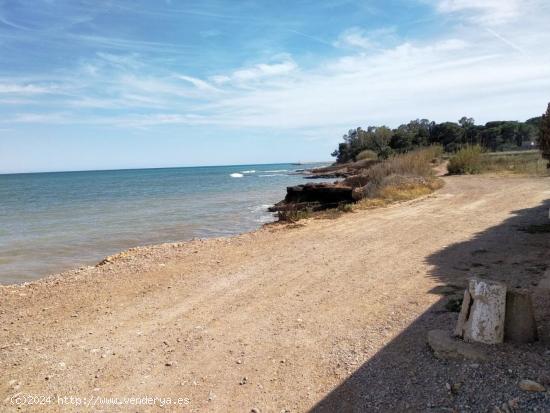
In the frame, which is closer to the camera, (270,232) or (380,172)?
(270,232)

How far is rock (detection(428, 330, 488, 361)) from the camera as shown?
3.96m

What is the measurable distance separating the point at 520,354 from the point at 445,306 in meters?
1.70

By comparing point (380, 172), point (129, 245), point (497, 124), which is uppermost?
point (497, 124)

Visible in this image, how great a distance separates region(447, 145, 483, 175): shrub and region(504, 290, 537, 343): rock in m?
25.5

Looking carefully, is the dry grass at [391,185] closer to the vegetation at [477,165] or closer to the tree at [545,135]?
the vegetation at [477,165]

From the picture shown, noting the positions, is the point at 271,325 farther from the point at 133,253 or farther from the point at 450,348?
the point at 133,253

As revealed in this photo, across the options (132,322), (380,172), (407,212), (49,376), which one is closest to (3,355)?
(49,376)

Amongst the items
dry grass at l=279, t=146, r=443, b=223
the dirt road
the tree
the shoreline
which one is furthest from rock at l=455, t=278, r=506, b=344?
dry grass at l=279, t=146, r=443, b=223

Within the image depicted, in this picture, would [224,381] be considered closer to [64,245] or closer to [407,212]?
[407,212]

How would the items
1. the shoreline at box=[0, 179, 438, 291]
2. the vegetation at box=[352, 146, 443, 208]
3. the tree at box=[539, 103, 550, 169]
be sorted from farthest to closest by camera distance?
the vegetation at box=[352, 146, 443, 208] < the shoreline at box=[0, 179, 438, 291] < the tree at box=[539, 103, 550, 169]

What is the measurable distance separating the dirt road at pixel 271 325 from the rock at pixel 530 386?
0.08 metres

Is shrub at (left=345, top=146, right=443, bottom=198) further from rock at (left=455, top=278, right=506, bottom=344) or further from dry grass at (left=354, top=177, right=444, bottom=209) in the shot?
rock at (left=455, top=278, right=506, bottom=344)

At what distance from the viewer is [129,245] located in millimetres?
14820

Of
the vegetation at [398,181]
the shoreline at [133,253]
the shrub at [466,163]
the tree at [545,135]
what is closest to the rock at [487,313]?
the tree at [545,135]
